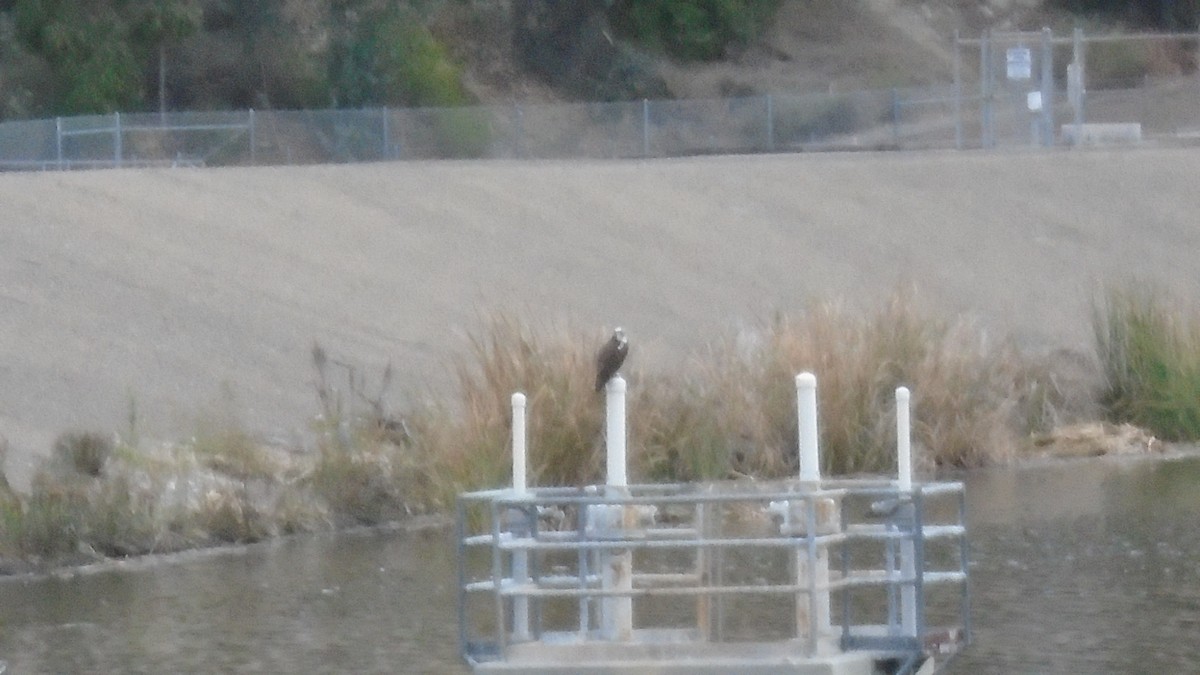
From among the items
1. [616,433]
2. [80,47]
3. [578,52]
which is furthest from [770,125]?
[616,433]

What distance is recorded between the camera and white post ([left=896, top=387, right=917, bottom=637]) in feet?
33.2

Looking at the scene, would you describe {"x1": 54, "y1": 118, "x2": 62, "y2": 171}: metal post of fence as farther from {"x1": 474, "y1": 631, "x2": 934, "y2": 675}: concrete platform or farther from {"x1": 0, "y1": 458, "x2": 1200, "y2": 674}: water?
{"x1": 474, "y1": 631, "x2": 934, "y2": 675}: concrete platform

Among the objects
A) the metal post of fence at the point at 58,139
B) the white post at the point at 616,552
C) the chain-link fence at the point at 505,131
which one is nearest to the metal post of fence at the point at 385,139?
the chain-link fence at the point at 505,131

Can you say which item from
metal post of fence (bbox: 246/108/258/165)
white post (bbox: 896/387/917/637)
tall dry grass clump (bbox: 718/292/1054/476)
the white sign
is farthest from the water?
metal post of fence (bbox: 246/108/258/165)

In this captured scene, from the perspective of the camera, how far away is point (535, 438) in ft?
65.2

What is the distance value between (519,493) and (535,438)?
31.4ft

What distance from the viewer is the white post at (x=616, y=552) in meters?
10.1

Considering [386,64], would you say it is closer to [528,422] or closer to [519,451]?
[528,422]

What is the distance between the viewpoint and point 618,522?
1038cm

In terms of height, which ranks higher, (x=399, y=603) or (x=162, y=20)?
(x=162, y=20)

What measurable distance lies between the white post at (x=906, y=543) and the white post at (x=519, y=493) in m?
1.41

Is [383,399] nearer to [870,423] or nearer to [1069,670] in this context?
[870,423]

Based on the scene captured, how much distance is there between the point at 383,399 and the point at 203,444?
216 centimetres

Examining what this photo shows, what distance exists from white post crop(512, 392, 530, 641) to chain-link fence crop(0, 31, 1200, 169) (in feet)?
95.1
